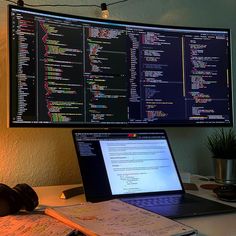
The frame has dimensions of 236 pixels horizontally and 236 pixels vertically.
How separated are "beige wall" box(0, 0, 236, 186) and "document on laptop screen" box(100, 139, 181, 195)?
276 millimetres

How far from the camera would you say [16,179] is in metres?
1.24

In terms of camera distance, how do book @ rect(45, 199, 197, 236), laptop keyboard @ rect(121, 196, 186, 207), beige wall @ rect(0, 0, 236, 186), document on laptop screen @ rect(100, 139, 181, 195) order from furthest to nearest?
beige wall @ rect(0, 0, 236, 186), document on laptop screen @ rect(100, 139, 181, 195), laptop keyboard @ rect(121, 196, 186, 207), book @ rect(45, 199, 197, 236)

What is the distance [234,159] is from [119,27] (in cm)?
59

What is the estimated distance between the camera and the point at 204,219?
85 centimetres

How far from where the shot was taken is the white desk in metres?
0.76

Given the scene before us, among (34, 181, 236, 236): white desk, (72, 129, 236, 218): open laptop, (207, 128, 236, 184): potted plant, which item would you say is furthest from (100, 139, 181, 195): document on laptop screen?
(207, 128, 236, 184): potted plant

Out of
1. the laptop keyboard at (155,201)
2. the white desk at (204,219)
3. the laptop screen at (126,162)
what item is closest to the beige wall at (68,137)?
the white desk at (204,219)

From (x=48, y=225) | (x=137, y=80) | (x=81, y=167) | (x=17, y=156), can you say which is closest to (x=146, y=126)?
(x=137, y=80)

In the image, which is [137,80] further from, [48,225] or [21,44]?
[48,225]

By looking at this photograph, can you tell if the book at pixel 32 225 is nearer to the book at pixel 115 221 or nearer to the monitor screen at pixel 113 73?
the book at pixel 115 221

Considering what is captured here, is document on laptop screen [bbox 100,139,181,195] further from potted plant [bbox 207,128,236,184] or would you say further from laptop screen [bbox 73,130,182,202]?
potted plant [bbox 207,128,236,184]

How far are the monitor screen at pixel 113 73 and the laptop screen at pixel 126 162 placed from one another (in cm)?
6

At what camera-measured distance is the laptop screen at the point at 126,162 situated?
3.44 feet

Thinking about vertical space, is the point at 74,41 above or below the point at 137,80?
above
